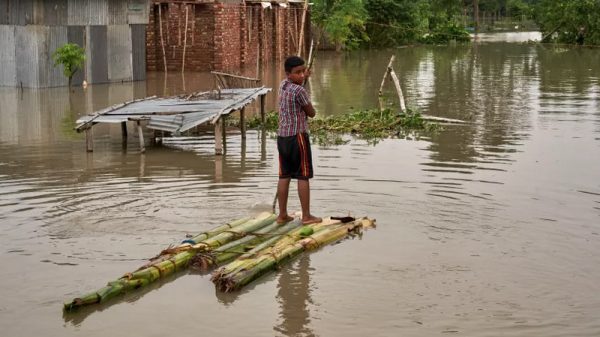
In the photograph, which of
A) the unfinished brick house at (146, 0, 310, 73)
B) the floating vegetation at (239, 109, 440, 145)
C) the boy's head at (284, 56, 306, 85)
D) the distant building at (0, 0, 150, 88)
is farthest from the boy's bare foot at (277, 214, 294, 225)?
the unfinished brick house at (146, 0, 310, 73)

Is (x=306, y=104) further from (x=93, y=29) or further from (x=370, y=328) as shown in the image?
(x=93, y=29)

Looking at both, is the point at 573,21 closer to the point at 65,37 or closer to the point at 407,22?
the point at 407,22

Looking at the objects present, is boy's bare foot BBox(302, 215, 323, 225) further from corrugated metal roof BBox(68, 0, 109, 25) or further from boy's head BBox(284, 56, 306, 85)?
corrugated metal roof BBox(68, 0, 109, 25)

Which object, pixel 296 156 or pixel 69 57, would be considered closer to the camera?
pixel 296 156

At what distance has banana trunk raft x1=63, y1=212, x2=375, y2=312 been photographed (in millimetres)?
7555

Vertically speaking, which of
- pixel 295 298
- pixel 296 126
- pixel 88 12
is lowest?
pixel 295 298

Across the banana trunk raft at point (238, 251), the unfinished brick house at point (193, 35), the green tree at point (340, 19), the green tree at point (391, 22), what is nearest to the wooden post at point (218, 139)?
the banana trunk raft at point (238, 251)

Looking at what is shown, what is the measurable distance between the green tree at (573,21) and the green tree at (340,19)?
Answer: 401 inches

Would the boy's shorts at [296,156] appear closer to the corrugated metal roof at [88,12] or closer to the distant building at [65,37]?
the distant building at [65,37]

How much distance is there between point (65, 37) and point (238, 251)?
18.1 meters

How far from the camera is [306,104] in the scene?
9062 mm

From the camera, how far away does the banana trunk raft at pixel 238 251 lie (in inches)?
297

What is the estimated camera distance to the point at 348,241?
9102mm

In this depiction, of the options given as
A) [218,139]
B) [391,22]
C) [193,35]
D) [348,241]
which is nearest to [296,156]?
[348,241]
